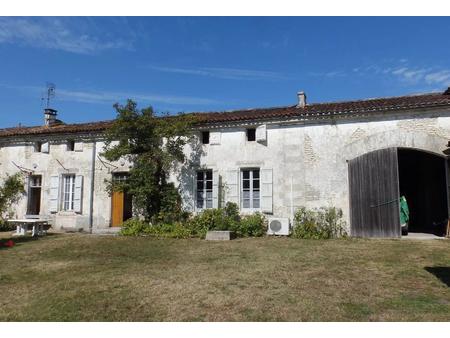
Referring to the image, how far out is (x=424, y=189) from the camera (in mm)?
14594

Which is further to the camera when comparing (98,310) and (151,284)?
(151,284)

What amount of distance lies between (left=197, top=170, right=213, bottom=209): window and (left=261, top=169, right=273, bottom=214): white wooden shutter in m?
2.07

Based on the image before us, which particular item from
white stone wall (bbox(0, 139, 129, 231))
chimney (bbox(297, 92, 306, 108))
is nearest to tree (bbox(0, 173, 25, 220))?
white stone wall (bbox(0, 139, 129, 231))

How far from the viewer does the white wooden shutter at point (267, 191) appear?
12568 millimetres

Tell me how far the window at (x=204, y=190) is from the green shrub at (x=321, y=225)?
349 centimetres

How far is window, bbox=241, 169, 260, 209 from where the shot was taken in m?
13.0

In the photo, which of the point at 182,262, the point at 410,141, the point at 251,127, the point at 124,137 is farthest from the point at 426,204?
the point at 124,137

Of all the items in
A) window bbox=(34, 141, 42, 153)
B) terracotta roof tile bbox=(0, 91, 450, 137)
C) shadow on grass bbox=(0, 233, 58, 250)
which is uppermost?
terracotta roof tile bbox=(0, 91, 450, 137)

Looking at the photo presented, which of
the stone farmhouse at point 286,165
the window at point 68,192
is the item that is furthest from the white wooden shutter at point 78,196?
the window at point 68,192

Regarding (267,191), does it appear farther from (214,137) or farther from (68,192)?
(68,192)

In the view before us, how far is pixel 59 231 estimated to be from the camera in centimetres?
1477

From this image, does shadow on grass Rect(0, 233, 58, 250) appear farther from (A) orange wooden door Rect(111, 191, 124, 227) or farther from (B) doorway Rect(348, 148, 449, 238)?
(B) doorway Rect(348, 148, 449, 238)

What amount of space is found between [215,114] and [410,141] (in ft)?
25.1

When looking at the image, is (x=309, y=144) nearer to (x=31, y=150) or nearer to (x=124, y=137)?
(x=124, y=137)
